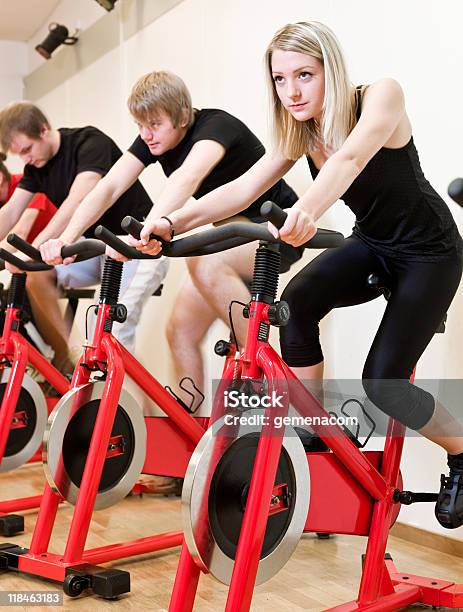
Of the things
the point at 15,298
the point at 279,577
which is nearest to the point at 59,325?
the point at 15,298

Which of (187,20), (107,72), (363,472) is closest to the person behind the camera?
(363,472)

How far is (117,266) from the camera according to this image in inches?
100

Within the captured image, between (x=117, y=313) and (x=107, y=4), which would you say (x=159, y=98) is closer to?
(x=117, y=313)

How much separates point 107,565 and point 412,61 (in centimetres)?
200

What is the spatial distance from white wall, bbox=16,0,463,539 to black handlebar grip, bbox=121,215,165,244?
77 cm

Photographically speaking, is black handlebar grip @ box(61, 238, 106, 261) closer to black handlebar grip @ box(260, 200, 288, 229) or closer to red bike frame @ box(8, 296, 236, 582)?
red bike frame @ box(8, 296, 236, 582)

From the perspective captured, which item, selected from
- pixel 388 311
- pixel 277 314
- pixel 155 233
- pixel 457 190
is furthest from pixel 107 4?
pixel 457 190

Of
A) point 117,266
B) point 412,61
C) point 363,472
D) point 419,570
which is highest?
point 412,61

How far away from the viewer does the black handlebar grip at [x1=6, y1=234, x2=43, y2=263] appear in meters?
2.62

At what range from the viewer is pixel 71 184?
12.6 feet

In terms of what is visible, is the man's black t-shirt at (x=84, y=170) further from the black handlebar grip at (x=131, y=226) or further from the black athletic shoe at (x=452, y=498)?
the black athletic shoe at (x=452, y=498)

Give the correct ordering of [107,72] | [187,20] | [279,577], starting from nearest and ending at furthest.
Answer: [279,577]
[187,20]
[107,72]

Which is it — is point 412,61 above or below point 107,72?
below

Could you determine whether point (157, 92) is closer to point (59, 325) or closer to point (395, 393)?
point (395, 393)
